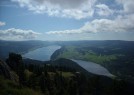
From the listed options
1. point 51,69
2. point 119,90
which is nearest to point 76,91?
point 119,90

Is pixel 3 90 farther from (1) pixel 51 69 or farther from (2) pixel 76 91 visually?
(1) pixel 51 69

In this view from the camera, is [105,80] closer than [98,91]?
No

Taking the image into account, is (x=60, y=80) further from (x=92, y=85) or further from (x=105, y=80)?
(x=105, y=80)

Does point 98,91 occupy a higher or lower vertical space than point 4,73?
lower

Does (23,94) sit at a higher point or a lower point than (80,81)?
higher

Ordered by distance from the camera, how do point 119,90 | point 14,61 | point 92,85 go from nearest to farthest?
1. point 119,90
2. point 14,61
3. point 92,85

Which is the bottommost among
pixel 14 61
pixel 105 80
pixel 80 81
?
pixel 105 80

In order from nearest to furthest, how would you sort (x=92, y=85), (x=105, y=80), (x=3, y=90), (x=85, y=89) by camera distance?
(x=3, y=90) → (x=92, y=85) → (x=85, y=89) → (x=105, y=80)

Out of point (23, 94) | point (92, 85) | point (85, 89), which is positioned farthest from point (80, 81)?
point (23, 94)

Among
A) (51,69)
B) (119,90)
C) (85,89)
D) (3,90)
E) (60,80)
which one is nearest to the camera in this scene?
(3,90)
